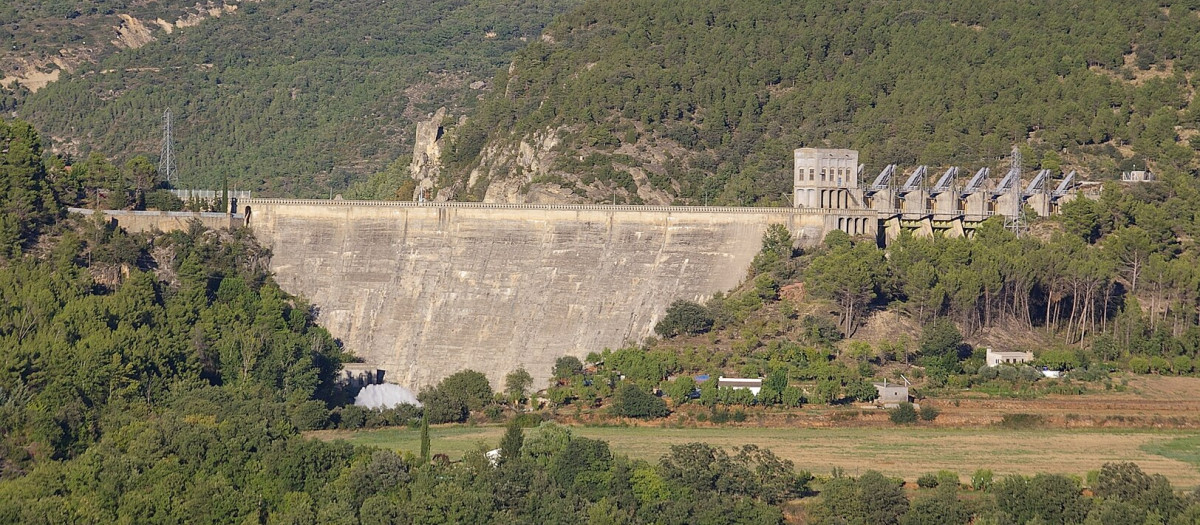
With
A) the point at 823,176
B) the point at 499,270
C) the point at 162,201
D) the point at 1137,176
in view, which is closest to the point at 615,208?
the point at 499,270

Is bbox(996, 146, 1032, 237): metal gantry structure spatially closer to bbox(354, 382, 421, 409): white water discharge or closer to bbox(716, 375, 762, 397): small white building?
bbox(716, 375, 762, 397): small white building

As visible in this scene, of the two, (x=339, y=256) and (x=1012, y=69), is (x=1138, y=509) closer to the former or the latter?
(x=339, y=256)

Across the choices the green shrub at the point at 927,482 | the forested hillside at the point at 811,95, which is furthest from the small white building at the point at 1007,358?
the forested hillside at the point at 811,95

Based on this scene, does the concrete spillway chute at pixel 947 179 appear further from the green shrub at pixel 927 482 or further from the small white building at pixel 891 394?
the green shrub at pixel 927 482

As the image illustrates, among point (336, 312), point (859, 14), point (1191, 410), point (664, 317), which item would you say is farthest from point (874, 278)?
point (859, 14)

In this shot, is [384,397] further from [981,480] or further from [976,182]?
[976,182]
